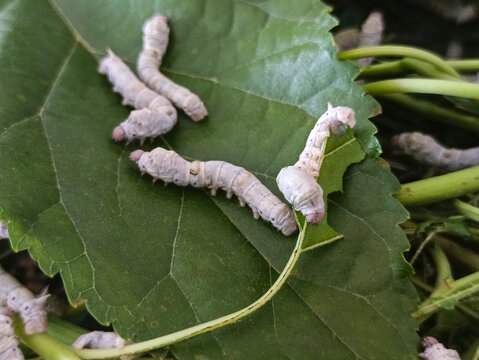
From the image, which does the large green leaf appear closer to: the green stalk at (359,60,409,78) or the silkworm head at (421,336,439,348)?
the silkworm head at (421,336,439,348)

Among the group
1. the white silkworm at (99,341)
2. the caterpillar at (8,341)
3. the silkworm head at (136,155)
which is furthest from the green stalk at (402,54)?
the caterpillar at (8,341)

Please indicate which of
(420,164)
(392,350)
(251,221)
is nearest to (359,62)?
(420,164)

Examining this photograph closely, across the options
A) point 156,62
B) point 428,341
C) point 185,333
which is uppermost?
point 156,62

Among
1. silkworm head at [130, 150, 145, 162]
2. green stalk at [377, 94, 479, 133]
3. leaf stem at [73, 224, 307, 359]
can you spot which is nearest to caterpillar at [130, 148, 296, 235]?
silkworm head at [130, 150, 145, 162]

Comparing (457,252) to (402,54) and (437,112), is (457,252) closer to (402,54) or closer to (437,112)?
(437,112)

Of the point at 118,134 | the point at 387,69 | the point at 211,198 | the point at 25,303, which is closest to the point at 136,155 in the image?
the point at 118,134
